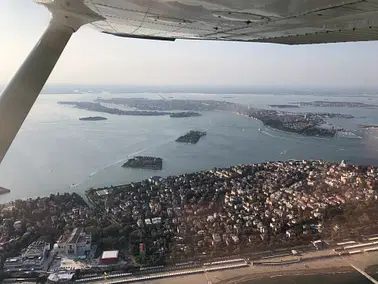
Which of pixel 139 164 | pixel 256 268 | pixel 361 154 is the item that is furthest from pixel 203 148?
pixel 256 268

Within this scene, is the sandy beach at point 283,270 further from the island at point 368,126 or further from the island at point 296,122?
the island at point 368,126

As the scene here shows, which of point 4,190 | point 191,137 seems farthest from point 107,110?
point 4,190

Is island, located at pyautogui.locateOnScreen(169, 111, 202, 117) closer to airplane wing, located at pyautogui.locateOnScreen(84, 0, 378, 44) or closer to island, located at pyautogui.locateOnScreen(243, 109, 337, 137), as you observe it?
island, located at pyautogui.locateOnScreen(243, 109, 337, 137)

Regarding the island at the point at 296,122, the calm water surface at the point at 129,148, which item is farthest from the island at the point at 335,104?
the island at the point at 296,122

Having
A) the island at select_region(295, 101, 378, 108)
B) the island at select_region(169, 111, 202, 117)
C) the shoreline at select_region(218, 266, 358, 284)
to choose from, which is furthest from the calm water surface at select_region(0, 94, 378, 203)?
the shoreline at select_region(218, 266, 358, 284)

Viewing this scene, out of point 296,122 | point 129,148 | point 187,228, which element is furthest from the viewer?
point 296,122

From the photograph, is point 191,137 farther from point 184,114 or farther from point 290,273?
point 290,273
